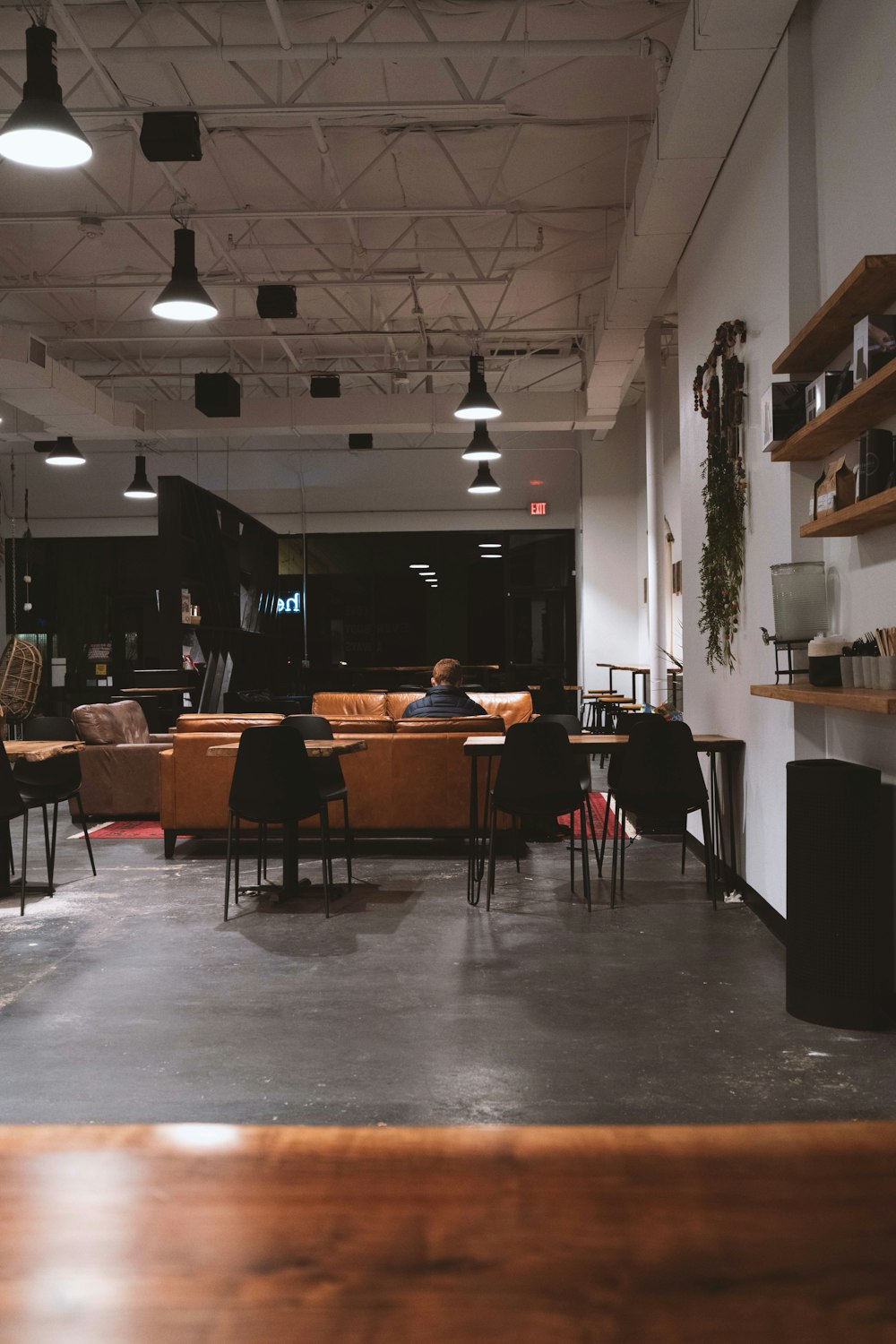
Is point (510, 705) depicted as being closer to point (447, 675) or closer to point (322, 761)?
point (447, 675)

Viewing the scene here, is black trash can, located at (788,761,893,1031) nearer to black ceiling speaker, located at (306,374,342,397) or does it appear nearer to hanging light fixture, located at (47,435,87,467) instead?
black ceiling speaker, located at (306,374,342,397)

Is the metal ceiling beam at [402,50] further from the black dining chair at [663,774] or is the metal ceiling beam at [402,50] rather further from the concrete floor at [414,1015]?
the concrete floor at [414,1015]

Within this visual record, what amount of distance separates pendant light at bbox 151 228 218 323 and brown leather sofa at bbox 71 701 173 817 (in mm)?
3442

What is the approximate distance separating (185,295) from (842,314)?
411 cm

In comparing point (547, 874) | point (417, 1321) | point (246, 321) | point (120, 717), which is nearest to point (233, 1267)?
point (417, 1321)

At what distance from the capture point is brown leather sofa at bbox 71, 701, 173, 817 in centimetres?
849

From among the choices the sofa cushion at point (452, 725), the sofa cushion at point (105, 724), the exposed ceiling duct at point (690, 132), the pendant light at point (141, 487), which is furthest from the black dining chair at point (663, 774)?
the pendant light at point (141, 487)

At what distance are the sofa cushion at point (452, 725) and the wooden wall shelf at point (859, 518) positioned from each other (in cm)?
341

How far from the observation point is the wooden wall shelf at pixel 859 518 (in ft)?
10.9

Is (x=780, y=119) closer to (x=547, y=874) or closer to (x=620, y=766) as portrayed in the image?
(x=620, y=766)

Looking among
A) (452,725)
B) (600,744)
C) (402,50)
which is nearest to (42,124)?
(402,50)

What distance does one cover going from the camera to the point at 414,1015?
388 cm

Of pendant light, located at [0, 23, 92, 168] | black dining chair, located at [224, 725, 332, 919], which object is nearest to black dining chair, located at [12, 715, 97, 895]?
black dining chair, located at [224, 725, 332, 919]

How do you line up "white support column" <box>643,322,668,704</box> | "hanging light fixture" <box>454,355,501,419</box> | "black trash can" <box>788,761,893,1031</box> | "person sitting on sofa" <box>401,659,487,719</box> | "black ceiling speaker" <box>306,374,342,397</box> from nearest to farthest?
"black trash can" <box>788,761,893,1031</box>
"person sitting on sofa" <box>401,659,487,719</box>
"hanging light fixture" <box>454,355,501,419</box>
"white support column" <box>643,322,668,704</box>
"black ceiling speaker" <box>306,374,342,397</box>
